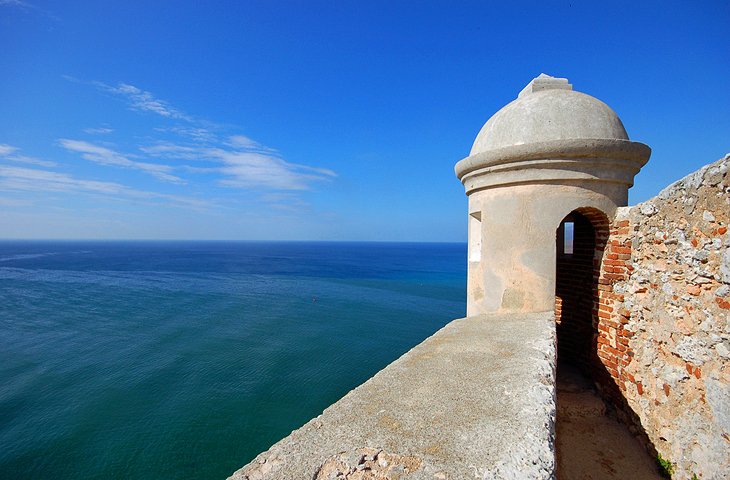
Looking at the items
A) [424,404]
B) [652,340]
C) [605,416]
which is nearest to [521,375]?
[424,404]

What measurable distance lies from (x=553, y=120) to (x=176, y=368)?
23.7 metres

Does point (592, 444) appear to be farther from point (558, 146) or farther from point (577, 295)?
point (558, 146)

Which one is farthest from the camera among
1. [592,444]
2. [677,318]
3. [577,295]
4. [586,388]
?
[577,295]

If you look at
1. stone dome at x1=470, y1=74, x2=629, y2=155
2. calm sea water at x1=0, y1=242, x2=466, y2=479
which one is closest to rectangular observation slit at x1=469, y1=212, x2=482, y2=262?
stone dome at x1=470, y1=74, x2=629, y2=155

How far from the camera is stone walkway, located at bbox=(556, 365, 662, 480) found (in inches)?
144

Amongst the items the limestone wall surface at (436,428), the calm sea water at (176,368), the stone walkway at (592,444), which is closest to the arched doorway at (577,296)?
the stone walkway at (592,444)

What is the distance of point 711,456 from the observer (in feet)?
9.57

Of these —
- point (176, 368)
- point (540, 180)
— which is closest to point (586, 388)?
point (540, 180)

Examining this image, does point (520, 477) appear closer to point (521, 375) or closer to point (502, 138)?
point (521, 375)

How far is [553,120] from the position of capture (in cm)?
475

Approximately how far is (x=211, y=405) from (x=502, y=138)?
59.7 ft

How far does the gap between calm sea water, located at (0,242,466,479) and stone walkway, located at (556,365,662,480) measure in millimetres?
12623

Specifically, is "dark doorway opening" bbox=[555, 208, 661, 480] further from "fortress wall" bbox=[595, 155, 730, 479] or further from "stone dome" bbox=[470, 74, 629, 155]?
"stone dome" bbox=[470, 74, 629, 155]

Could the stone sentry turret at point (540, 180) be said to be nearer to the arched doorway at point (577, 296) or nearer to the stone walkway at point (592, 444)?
the arched doorway at point (577, 296)
